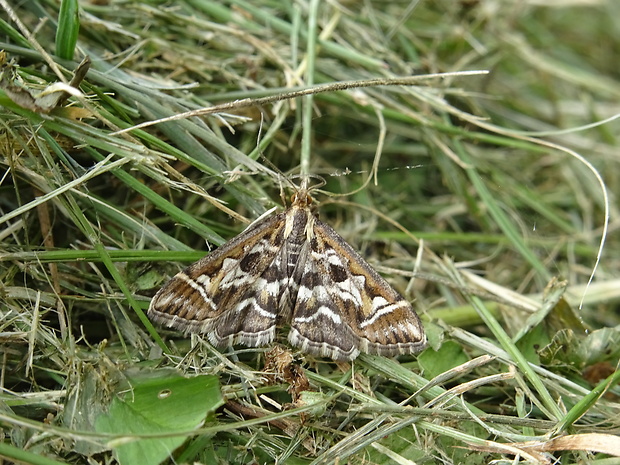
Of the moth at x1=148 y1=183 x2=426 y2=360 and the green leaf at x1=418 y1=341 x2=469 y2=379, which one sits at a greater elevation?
the moth at x1=148 y1=183 x2=426 y2=360

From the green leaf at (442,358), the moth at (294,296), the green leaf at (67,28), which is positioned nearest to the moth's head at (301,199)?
the moth at (294,296)

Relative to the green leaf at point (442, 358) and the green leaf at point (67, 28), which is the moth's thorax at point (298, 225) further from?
the green leaf at point (67, 28)

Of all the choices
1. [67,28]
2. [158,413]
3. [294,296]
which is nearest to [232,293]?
[294,296]

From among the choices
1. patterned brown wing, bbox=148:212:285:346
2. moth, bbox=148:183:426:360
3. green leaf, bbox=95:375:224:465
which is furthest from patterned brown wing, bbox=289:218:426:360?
green leaf, bbox=95:375:224:465

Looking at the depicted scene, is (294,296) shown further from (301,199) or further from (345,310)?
(301,199)

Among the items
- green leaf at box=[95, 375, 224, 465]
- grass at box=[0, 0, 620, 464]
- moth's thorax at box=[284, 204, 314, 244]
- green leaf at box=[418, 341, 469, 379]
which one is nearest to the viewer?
green leaf at box=[95, 375, 224, 465]

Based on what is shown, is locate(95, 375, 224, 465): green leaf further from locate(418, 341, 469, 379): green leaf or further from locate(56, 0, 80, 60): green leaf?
locate(56, 0, 80, 60): green leaf

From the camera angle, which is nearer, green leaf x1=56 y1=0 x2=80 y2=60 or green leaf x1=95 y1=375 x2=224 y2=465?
green leaf x1=95 y1=375 x2=224 y2=465
